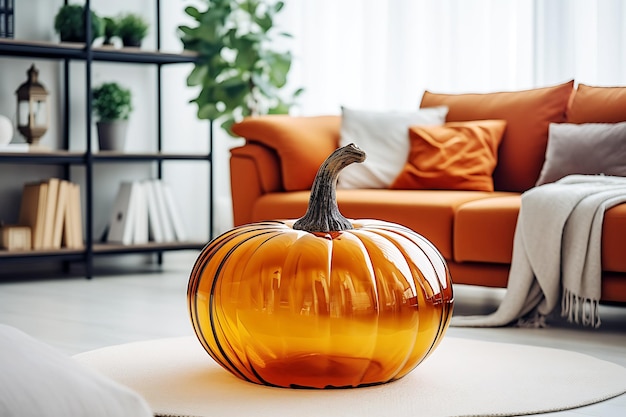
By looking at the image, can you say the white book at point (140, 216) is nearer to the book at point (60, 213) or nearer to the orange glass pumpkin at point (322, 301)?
the book at point (60, 213)

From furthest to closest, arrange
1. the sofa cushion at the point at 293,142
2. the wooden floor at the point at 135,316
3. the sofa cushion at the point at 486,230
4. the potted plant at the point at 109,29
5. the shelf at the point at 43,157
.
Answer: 1. the potted plant at the point at 109,29
2. the shelf at the point at 43,157
3. the sofa cushion at the point at 293,142
4. the sofa cushion at the point at 486,230
5. the wooden floor at the point at 135,316

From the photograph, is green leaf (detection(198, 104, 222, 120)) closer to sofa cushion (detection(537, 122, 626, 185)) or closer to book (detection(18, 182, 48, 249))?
book (detection(18, 182, 48, 249))

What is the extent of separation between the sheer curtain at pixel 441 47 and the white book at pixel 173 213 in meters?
0.93

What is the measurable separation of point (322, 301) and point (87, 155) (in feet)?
9.00

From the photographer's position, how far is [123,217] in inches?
196

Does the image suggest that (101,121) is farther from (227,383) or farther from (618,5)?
(227,383)

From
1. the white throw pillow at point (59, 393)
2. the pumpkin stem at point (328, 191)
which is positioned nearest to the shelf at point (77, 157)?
the pumpkin stem at point (328, 191)

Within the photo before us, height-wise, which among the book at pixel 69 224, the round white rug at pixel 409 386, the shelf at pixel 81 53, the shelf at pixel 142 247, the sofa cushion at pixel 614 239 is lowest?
the shelf at pixel 142 247

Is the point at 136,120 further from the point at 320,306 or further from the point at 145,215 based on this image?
the point at 320,306

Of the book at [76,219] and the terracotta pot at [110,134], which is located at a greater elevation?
the terracotta pot at [110,134]

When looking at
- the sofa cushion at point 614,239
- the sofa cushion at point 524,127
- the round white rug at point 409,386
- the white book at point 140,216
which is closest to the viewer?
the round white rug at point 409,386

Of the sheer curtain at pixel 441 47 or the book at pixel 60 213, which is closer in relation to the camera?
the sheer curtain at pixel 441 47

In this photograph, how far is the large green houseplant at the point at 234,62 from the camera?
513 centimetres

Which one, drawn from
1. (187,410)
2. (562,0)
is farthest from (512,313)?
(562,0)
